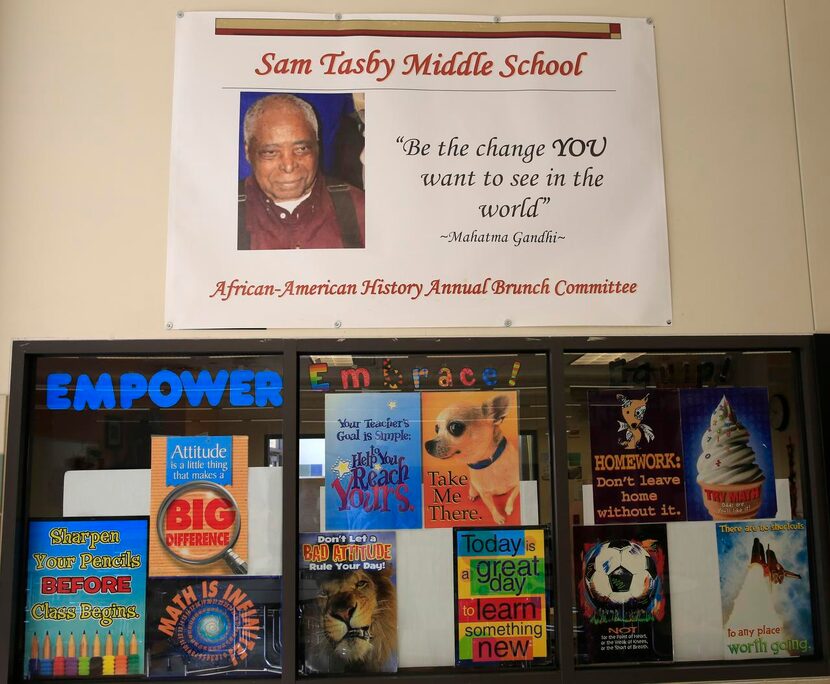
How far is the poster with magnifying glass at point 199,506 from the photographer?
313 cm

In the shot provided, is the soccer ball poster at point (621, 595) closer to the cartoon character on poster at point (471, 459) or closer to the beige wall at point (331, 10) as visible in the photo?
the cartoon character on poster at point (471, 459)

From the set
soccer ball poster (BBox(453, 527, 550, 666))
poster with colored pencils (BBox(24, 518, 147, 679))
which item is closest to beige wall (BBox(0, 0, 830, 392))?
poster with colored pencils (BBox(24, 518, 147, 679))

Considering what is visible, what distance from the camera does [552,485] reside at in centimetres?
323

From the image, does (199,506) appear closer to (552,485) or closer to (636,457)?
(552,485)

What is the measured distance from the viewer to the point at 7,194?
3.27 m

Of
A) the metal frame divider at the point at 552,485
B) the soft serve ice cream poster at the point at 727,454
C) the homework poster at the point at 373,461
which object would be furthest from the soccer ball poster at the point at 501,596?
the soft serve ice cream poster at the point at 727,454

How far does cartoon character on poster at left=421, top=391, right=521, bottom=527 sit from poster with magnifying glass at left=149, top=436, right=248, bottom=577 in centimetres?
74

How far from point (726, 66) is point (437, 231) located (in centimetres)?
144

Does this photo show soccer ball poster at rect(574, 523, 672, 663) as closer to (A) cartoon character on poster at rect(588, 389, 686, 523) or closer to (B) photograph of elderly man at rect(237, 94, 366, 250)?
(A) cartoon character on poster at rect(588, 389, 686, 523)

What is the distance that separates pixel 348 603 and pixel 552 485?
914mm

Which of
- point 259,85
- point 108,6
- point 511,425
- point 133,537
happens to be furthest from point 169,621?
point 108,6

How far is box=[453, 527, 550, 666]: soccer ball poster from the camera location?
314cm

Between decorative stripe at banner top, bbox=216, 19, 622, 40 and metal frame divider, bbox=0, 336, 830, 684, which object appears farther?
decorative stripe at banner top, bbox=216, 19, 622, 40

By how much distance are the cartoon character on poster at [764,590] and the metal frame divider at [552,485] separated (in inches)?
1.9
